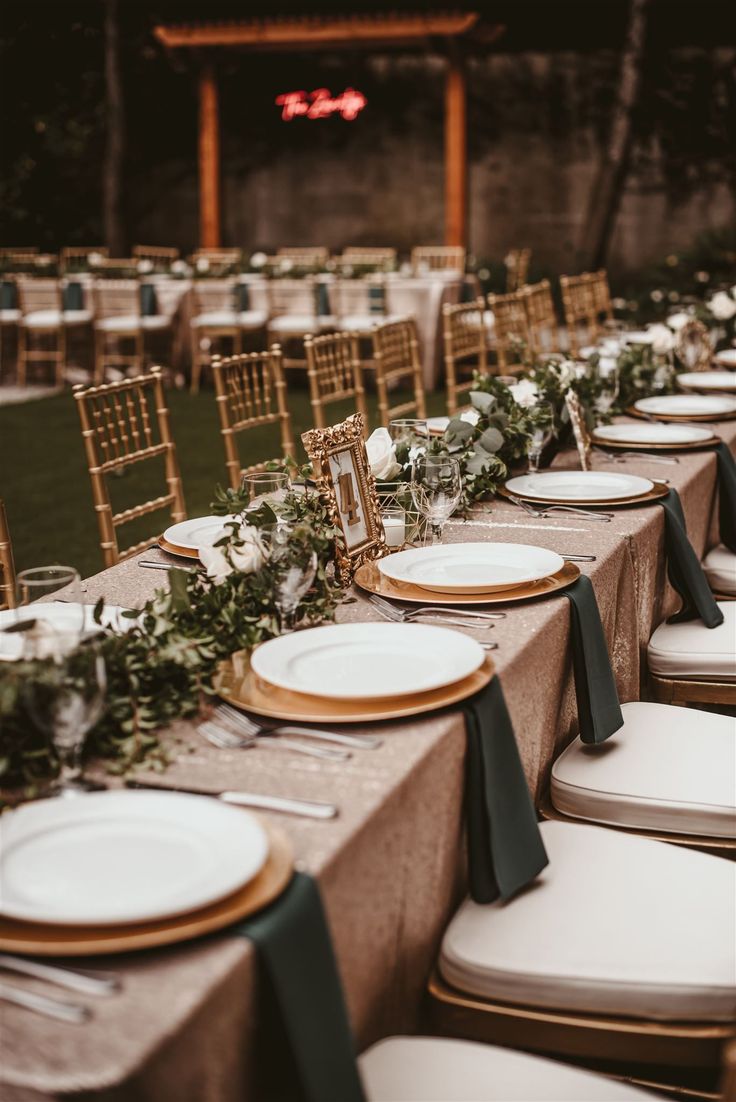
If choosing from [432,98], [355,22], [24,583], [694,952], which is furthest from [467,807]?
[432,98]

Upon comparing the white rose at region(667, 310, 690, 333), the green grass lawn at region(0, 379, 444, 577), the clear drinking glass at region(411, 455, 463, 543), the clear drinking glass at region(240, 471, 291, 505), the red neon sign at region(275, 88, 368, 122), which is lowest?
the green grass lawn at region(0, 379, 444, 577)

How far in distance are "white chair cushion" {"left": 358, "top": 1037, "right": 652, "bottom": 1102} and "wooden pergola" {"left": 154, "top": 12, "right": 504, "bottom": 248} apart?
11.3 metres

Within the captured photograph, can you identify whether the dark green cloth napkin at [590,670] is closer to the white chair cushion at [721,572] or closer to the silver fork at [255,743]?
the silver fork at [255,743]

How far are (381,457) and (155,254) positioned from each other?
12314mm

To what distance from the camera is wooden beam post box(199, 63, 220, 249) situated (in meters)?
12.6

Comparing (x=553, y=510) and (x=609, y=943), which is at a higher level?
(x=553, y=510)

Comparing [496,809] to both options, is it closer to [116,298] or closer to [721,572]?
[721,572]

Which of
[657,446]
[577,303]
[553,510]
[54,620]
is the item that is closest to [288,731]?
[54,620]

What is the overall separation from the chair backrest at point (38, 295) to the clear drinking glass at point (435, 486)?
8103 millimetres

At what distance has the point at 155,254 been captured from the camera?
13812mm

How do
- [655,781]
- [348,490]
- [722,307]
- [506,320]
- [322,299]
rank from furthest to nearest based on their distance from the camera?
[322,299], [506,320], [722,307], [348,490], [655,781]

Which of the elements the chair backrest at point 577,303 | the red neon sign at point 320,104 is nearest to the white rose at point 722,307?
the chair backrest at point 577,303

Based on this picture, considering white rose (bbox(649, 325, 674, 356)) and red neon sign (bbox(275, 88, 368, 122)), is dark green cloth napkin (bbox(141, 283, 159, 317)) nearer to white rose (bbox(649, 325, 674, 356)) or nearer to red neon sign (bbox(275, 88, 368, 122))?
red neon sign (bbox(275, 88, 368, 122))

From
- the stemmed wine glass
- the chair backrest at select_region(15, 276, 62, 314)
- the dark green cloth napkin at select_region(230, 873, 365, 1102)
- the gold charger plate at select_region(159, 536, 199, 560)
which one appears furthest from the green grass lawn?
the dark green cloth napkin at select_region(230, 873, 365, 1102)
